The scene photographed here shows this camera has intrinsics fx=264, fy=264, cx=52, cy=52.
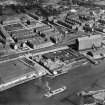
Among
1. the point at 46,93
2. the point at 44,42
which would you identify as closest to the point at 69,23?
the point at 44,42

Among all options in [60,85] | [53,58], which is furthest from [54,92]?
[53,58]

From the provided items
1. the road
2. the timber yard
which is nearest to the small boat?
the timber yard

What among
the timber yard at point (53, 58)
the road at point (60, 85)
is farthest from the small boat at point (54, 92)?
the road at point (60, 85)

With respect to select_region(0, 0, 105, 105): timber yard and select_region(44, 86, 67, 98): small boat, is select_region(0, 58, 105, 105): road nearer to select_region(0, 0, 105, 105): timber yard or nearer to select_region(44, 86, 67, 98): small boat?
select_region(0, 0, 105, 105): timber yard

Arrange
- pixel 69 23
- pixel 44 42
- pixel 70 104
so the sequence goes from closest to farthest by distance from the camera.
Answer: pixel 70 104 < pixel 44 42 < pixel 69 23

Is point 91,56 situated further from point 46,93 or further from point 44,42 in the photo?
point 46,93

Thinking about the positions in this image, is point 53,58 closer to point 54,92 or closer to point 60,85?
point 60,85

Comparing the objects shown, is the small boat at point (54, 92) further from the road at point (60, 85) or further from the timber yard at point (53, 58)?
the road at point (60, 85)

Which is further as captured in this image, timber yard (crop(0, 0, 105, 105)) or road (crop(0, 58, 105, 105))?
timber yard (crop(0, 0, 105, 105))
